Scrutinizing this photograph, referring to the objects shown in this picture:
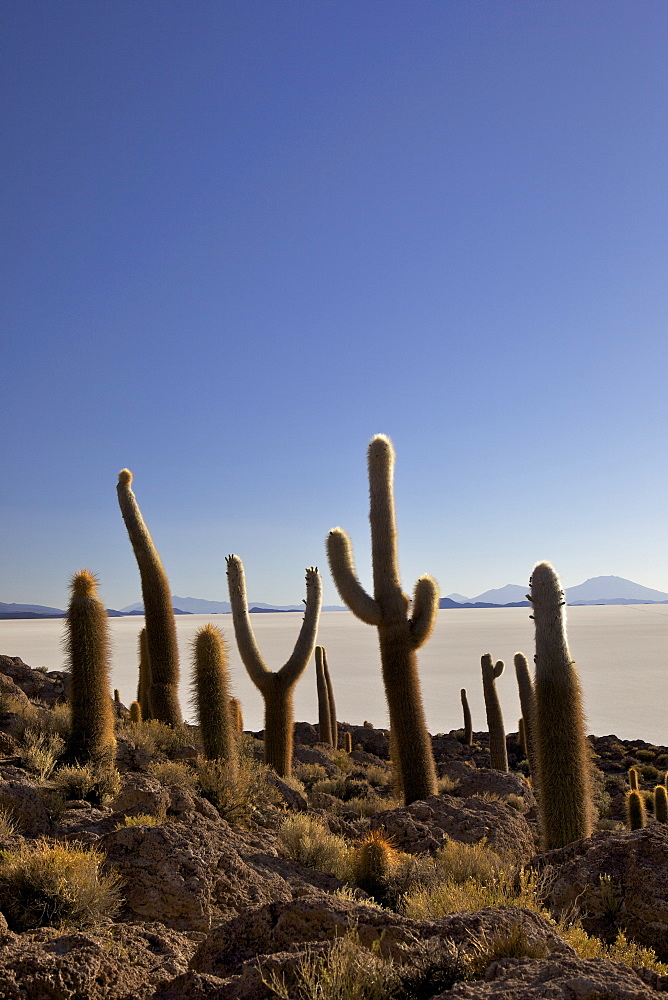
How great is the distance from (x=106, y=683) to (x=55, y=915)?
6351 millimetres

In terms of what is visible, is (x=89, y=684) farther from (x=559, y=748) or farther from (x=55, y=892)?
(x=559, y=748)

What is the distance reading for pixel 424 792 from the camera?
43.3ft

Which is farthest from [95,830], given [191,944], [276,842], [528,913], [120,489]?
[120,489]

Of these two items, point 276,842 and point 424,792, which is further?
point 424,792

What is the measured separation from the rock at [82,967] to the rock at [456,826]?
5.51 metres

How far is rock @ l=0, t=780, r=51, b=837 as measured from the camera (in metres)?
8.02

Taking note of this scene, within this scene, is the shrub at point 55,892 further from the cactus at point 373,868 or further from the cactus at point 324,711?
the cactus at point 324,711

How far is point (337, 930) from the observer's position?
15.0 feet

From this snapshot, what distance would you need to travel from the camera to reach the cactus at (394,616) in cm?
1334

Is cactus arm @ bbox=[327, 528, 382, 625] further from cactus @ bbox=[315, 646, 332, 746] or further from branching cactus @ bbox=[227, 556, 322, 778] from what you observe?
cactus @ bbox=[315, 646, 332, 746]

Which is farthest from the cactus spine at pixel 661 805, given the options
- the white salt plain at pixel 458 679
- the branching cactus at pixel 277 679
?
the white salt plain at pixel 458 679

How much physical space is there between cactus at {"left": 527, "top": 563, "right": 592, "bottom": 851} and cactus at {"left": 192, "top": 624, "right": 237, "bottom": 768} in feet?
15.1

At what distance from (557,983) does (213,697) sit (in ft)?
30.1

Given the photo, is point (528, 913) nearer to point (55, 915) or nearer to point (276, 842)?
point (55, 915)
